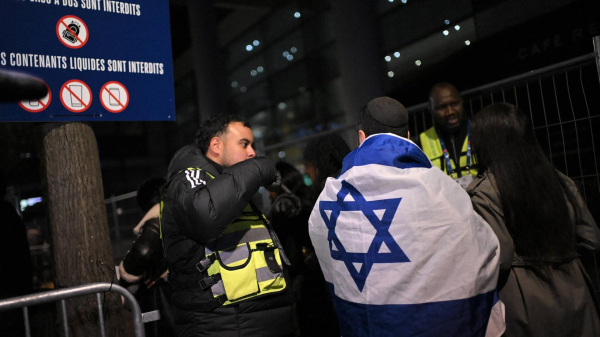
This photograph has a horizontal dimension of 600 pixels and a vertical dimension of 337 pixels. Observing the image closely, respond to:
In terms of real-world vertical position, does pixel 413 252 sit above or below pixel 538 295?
above

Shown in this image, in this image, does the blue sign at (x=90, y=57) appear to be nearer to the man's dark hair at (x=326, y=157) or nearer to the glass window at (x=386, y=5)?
the man's dark hair at (x=326, y=157)

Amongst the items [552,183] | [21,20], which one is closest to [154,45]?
[21,20]

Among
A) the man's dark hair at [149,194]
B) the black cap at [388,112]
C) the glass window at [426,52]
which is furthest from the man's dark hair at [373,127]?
the glass window at [426,52]

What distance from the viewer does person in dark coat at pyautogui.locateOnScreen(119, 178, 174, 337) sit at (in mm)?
3441

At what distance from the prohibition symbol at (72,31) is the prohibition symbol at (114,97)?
0.28 meters

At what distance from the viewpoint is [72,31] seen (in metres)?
2.69

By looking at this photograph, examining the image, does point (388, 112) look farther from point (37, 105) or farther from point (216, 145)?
point (37, 105)

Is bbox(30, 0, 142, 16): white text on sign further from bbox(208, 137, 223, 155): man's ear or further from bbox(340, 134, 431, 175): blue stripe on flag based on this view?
bbox(340, 134, 431, 175): blue stripe on flag

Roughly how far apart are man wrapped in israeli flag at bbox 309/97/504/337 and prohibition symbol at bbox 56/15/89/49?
5.78 ft

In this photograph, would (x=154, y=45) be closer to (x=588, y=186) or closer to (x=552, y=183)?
(x=552, y=183)

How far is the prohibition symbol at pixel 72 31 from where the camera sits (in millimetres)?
2648

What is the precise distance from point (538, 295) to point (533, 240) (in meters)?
0.27

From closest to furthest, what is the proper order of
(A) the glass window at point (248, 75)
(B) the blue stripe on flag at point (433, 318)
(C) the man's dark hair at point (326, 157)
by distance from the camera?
(B) the blue stripe on flag at point (433, 318)
(C) the man's dark hair at point (326, 157)
(A) the glass window at point (248, 75)

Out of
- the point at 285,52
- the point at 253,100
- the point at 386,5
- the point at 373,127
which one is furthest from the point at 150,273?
the point at 253,100
